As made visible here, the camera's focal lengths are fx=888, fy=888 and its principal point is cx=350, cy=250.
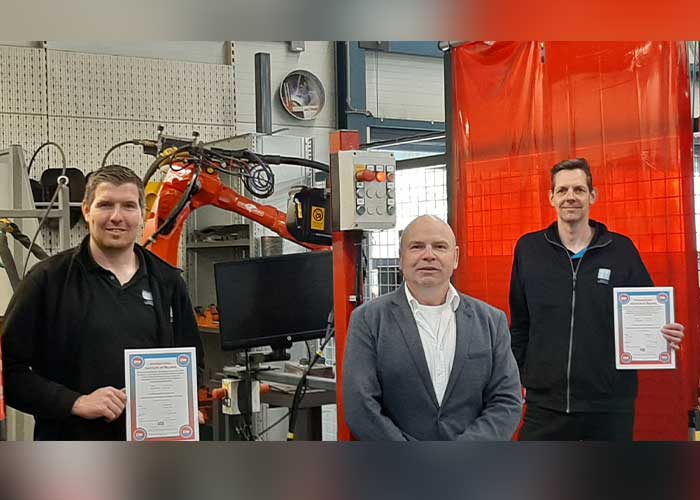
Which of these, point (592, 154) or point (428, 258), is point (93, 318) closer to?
point (428, 258)

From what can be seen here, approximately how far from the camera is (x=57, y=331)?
6.09ft

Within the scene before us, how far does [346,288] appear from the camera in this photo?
2975 mm

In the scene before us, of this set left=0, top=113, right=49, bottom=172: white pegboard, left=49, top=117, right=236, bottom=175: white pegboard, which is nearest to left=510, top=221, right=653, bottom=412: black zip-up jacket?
left=49, top=117, right=236, bottom=175: white pegboard

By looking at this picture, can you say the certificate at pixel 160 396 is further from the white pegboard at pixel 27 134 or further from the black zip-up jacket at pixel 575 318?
the white pegboard at pixel 27 134

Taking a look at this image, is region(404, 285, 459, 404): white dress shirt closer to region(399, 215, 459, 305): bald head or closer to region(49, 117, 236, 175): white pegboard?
region(399, 215, 459, 305): bald head

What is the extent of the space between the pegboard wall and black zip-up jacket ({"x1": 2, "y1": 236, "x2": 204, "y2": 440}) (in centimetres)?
328

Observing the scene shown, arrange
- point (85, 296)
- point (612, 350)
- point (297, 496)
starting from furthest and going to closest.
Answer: point (612, 350) → point (85, 296) → point (297, 496)

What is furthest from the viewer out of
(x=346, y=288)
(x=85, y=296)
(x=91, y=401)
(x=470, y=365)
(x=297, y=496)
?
(x=346, y=288)

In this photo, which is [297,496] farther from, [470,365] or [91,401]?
[470,365]

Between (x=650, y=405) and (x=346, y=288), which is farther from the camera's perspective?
(x=346, y=288)
